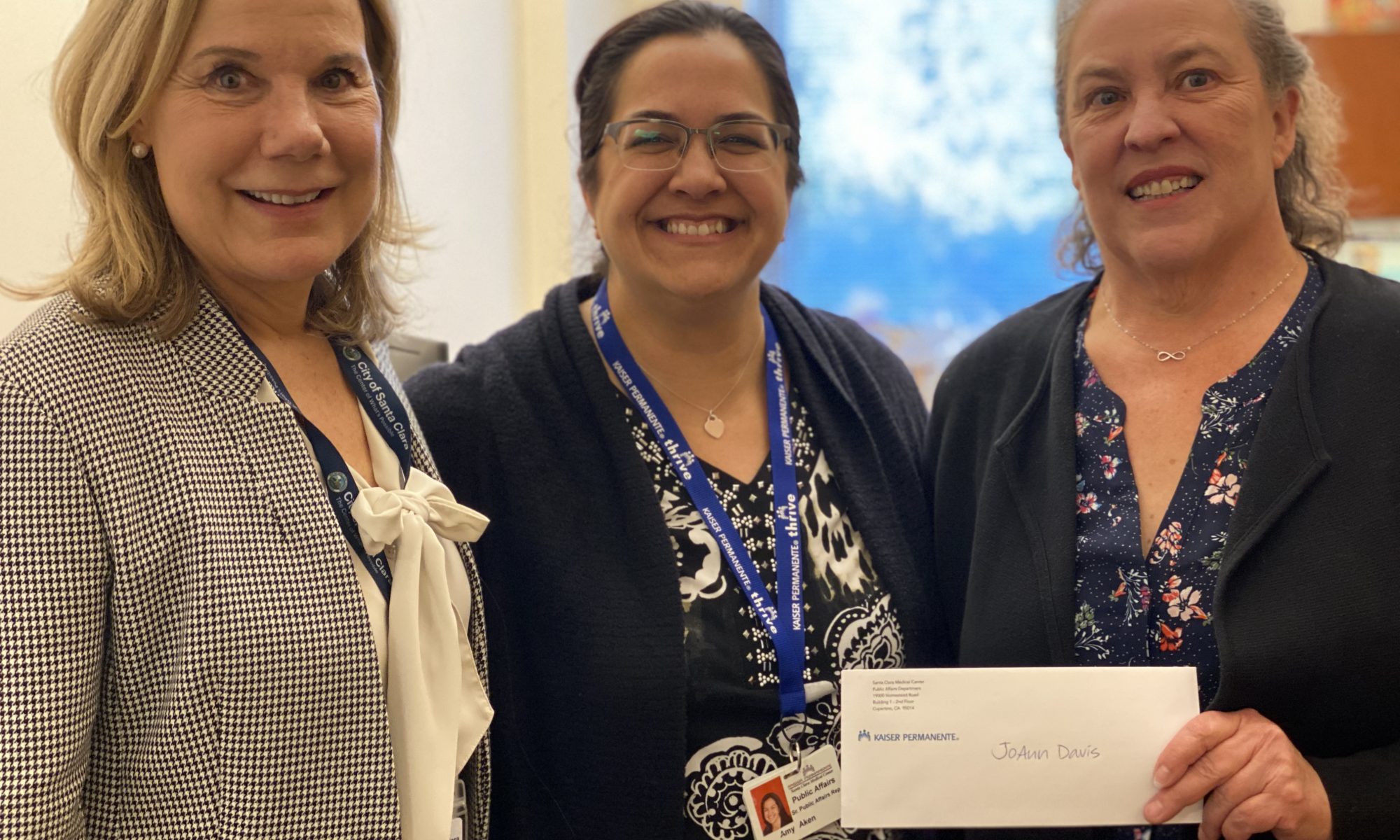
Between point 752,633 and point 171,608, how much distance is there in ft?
3.10

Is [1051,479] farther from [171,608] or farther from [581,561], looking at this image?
[171,608]

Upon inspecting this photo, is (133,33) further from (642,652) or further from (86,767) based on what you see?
(642,652)

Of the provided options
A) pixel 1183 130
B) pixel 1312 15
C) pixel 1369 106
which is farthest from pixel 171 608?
pixel 1312 15

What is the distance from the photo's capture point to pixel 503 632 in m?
2.03

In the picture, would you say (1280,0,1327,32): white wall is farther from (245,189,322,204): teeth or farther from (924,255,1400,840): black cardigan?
(245,189,322,204): teeth

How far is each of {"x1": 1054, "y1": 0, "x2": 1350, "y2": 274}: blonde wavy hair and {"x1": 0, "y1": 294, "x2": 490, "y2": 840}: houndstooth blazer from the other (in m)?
1.47

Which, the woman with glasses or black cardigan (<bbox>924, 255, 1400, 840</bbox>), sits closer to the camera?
black cardigan (<bbox>924, 255, 1400, 840</bbox>)

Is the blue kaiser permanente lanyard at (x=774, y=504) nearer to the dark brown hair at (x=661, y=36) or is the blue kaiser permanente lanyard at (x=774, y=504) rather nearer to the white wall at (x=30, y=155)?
the dark brown hair at (x=661, y=36)

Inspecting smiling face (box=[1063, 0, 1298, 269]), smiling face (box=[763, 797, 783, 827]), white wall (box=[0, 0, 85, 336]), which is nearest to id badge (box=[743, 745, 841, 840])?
smiling face (box=[763, 797, 783, 827])

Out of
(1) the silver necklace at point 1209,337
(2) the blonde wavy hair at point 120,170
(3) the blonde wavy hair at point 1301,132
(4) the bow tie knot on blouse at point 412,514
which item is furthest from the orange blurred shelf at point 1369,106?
(2) the blonde wavy hair at point 120,170

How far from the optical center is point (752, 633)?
2.03 m

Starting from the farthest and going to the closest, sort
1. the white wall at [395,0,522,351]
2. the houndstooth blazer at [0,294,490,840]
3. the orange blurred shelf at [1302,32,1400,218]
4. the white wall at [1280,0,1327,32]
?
the white wall at [1280,0,1327,32] → the orange blurred shelf at [1302,32,1400,218] → the white wall at [395,0,522,351] → the houndstooth blazer at [0,294,490,840]

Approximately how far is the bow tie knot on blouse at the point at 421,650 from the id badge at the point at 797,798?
512mm

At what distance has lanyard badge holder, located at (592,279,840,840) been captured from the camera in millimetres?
1967
